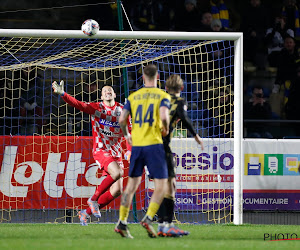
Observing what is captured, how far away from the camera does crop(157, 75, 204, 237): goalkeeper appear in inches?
297

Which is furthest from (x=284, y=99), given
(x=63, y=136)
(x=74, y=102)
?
(x=74, y=102)

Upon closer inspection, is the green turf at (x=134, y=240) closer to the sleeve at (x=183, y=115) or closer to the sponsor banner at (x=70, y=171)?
the sleeve at (x=183, y=115)

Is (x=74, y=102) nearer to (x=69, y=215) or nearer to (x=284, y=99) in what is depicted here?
(x=69, y=215)

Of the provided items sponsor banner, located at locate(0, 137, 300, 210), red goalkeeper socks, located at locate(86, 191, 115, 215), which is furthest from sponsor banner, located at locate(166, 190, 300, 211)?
red goalkeeper socks, located at locate(86, 191, 115, 215)

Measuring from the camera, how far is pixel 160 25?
1600 cm

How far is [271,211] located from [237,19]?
22.9 ft

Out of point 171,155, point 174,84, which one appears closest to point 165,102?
point 174,84

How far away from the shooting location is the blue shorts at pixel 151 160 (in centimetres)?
708

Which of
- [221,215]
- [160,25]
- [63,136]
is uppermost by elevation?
[160,25]

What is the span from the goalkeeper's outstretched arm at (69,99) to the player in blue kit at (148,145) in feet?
7.44

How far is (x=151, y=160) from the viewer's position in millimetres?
7082

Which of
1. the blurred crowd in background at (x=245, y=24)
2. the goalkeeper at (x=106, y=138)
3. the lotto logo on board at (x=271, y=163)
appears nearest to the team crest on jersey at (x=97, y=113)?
the goalkeeper at (x=106, y=138)

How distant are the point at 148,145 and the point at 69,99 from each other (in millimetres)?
2579

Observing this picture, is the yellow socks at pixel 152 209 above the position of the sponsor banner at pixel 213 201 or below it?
above
